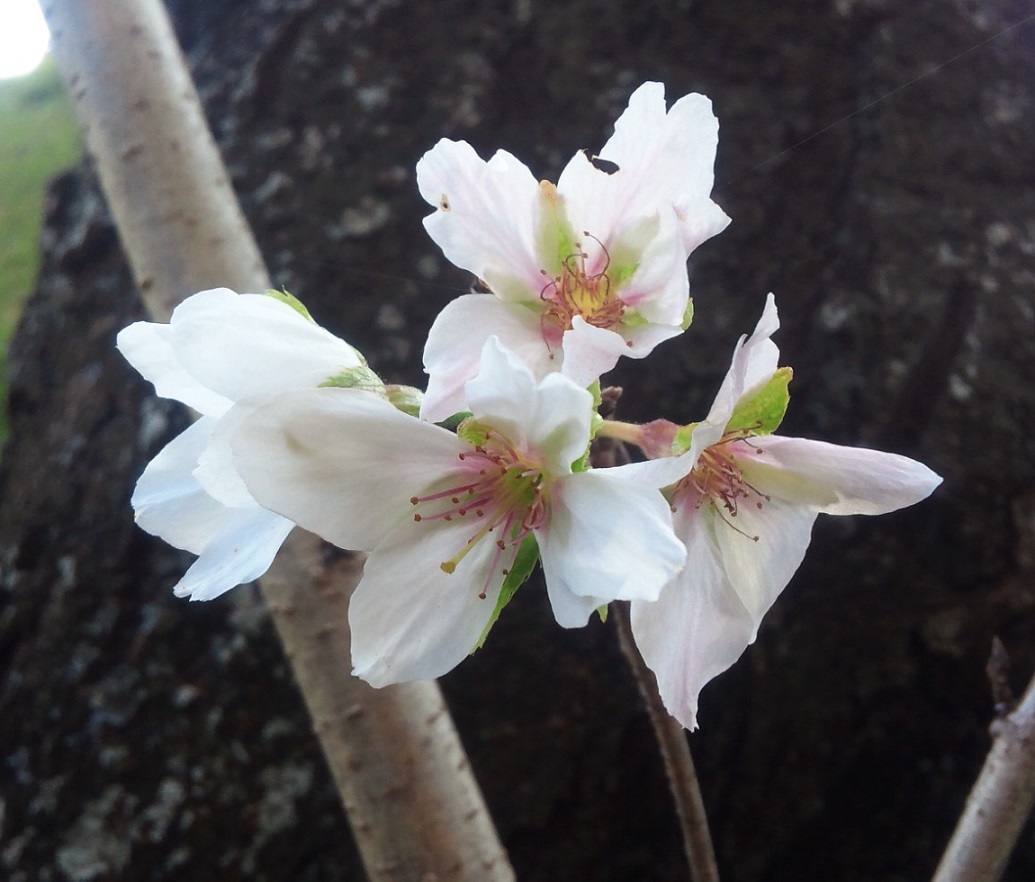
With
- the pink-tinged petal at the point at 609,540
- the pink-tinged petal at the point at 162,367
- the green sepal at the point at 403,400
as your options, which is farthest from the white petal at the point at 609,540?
the pink-tinged petal at the point at 162,367

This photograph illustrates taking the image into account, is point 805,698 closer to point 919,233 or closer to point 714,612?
point 919,233

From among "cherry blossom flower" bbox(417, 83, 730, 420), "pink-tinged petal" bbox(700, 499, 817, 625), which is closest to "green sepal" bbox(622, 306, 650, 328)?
"cherry blossom flower" bbox(417, 83, 730, 420)

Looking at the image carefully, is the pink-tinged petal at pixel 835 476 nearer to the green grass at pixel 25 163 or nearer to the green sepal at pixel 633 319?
the green sepal at pixel 633 319

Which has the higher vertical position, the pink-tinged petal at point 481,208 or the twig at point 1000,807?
the pink-tinged petal at point 481,208

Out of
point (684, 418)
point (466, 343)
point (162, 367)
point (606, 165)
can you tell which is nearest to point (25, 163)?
point (606, 165)

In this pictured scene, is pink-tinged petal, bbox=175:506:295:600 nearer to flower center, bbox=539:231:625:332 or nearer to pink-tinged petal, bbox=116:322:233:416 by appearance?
pink-tinged petal, bbox=116:322:233:416
